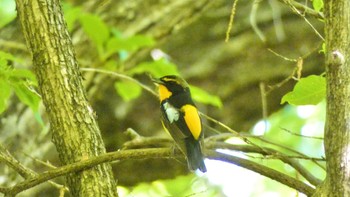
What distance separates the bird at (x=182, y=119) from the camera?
10.9ft

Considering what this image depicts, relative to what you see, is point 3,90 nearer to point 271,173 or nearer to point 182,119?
point 182,119


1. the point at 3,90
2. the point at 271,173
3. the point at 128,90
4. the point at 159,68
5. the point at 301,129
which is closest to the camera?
the point at 271,173

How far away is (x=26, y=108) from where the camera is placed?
4.29m

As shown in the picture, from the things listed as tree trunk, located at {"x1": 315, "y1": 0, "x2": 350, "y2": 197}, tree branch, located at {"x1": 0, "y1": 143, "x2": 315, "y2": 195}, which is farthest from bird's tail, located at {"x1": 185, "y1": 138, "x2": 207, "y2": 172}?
tree trunk, located at {"x1": 315, "y1": 0, "x2": 350, "y2": 197}

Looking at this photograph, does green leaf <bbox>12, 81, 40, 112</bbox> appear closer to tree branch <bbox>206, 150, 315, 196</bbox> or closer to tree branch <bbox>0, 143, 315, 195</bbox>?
tree branch <bbox>0, 143, 315, 195</bbox>

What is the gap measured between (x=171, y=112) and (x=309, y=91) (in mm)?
1360

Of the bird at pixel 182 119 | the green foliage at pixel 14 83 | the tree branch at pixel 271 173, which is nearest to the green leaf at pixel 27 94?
the green foliage at pixel 14 83

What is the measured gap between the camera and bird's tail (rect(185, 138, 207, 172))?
329 cm

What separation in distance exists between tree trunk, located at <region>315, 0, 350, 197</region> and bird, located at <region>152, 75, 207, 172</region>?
121 centimetres

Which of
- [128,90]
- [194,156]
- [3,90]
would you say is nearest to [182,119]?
[194,156]

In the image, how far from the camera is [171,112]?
370 cm

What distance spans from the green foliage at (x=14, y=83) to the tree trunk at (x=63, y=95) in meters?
0.10

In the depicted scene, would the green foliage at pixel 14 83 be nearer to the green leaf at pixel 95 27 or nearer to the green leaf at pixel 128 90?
the green leaf at pixel 95 27

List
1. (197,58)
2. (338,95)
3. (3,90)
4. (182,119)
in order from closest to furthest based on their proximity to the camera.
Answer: (338,95)
(3,90)
(182,119)
(197,58)
